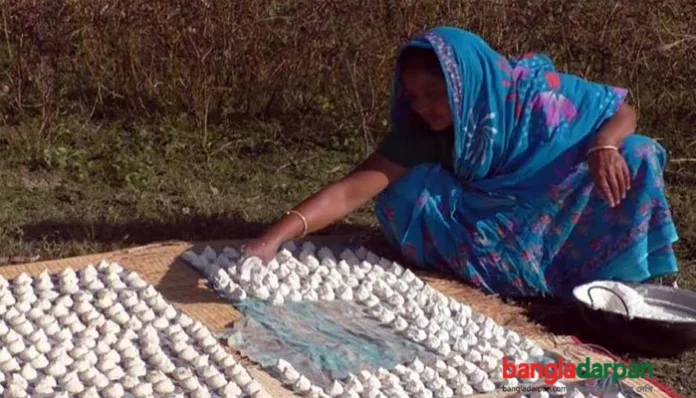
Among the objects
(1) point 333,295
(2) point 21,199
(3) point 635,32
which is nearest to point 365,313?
(1) point 333,295

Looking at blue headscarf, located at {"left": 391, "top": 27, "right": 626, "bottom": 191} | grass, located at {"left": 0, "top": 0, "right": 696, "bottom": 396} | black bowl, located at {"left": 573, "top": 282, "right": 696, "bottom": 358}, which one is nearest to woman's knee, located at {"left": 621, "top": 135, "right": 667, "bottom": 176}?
blue headscarf, located at {"left": 391, "top": 27, "right": 626, "bottom": 191}

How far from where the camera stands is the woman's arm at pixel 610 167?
3533 mm

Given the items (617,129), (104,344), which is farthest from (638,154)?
(104,344)

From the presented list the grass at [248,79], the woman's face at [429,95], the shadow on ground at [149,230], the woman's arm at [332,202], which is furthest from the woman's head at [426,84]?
the grass at [248,79]

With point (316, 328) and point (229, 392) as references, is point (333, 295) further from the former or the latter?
point (229, 392)

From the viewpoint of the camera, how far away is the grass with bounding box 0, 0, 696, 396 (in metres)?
4.96

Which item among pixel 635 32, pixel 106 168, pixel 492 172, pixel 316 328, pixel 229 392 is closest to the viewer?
pixel 229 392

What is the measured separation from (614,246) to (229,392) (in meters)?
1.48

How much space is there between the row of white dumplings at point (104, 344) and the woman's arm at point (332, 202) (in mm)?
392

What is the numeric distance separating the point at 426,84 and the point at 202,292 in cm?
95

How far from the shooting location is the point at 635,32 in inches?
231

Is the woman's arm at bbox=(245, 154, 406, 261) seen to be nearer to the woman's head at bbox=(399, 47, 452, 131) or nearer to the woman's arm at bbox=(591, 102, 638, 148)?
the woman's head at bbox=(399, 47, 452, 131)

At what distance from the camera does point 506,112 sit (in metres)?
3.67

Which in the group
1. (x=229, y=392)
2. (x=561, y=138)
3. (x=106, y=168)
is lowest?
(x=106, y=168)
